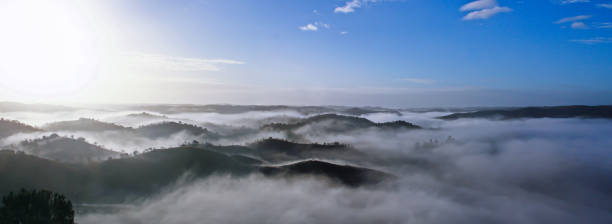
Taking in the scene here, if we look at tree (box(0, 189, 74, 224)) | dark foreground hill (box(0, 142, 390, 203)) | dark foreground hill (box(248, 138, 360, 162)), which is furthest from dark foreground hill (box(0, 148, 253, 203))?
dark foreground hill (box(248, 138, 360, 162))

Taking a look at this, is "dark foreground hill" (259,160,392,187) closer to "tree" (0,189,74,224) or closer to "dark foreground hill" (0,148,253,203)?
"dark foreground hill" (0,148,253,203)

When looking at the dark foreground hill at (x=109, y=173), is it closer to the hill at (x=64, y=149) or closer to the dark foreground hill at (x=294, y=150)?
the hill at (x=64, y=149)

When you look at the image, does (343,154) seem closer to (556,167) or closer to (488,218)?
(488,218)

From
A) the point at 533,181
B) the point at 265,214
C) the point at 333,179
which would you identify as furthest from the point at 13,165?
the point at 533,181

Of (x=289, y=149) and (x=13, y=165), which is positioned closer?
(x=13, y=165)

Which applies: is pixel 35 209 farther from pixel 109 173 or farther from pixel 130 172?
pixel 130 172

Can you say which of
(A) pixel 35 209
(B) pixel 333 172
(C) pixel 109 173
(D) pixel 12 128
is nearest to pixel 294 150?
(B) pixel 333 172

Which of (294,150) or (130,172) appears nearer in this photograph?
(130,172)
